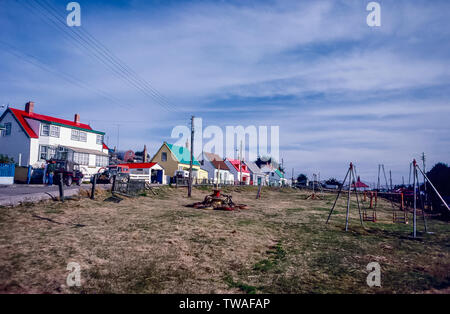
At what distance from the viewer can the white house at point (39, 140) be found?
3197cm

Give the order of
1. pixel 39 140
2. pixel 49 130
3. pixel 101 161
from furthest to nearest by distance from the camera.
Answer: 1. pixel 101 161
2. pixel 49 130
3. pixel 39 140

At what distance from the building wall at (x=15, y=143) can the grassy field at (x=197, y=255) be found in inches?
876

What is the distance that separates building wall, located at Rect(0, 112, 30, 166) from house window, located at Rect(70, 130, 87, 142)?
18.5 ft

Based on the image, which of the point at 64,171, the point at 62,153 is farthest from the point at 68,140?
the point at 64,171

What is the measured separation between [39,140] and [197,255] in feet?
106

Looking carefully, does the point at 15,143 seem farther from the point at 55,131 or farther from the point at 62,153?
the point at 62,153

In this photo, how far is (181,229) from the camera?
Answer: 12172 millimetres

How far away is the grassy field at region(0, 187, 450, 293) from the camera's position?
679 cm

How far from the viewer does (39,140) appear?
32.9 meters

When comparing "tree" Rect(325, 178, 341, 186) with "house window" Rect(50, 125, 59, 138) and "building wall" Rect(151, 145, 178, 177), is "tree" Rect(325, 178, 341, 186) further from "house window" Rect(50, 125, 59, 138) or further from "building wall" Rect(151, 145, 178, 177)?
"house window" Rect(50, 125, 59, 138)
